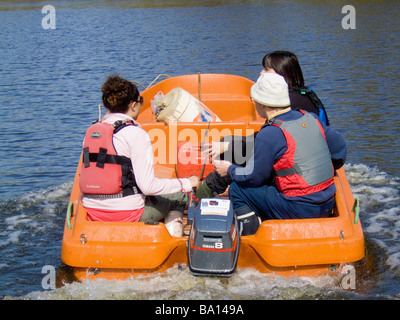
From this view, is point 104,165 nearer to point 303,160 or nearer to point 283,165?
point 283,165

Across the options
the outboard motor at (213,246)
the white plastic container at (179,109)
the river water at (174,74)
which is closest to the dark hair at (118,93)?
the outboard motor at (213,246)

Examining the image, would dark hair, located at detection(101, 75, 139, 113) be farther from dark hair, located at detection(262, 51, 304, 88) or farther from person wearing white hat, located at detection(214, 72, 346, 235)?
dark hair, located at detection(262, 51, 304, 88)

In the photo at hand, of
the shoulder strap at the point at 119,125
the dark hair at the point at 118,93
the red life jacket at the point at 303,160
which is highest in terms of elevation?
the dark hair at the point at 118,93

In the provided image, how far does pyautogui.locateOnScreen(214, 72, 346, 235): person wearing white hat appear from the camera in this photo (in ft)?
10.8

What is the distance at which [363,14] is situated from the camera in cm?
1839

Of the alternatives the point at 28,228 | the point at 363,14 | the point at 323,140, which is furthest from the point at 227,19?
the point at 323,140

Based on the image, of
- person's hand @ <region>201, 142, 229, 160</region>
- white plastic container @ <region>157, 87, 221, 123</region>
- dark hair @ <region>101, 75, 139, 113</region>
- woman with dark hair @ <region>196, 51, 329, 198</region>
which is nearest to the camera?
dark hair @ <region>101, 75, 139, 113</region>

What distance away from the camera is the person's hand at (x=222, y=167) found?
3.67 meters

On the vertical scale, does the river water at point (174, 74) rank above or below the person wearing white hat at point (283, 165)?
below

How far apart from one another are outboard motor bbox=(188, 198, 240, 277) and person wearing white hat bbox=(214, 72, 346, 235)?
1.08ft

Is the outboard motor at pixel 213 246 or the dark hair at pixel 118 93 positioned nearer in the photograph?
the outboard motor at pixel 213 246

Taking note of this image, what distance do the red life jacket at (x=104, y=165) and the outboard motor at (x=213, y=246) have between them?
1.83ft

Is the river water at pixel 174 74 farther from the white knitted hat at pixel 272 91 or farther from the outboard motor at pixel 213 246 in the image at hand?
the white knitted hat at pixel 272 91

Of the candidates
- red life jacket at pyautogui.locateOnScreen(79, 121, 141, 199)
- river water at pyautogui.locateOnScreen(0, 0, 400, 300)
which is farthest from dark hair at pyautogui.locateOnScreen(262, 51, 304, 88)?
river water at pyautogui.locateOnScreen(0, 0, 400, 300)
